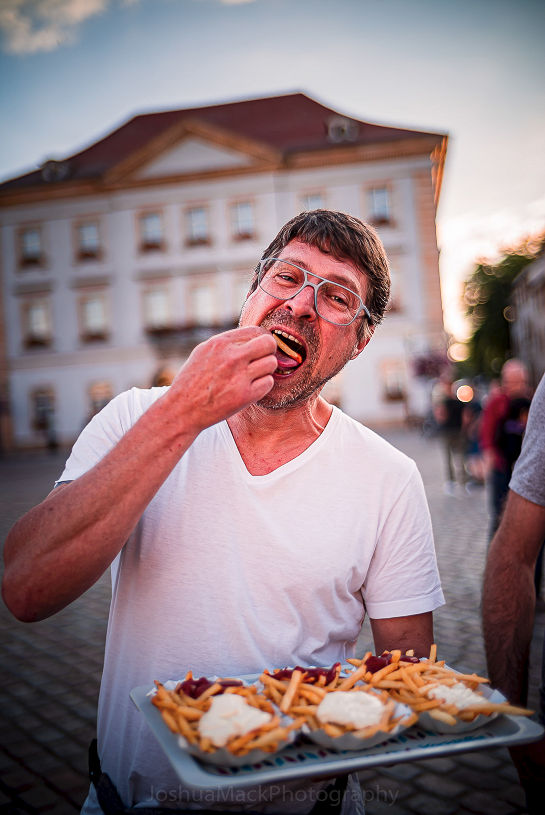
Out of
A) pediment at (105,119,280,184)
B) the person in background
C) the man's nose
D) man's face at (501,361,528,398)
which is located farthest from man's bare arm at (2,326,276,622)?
pediment at (105,119,280,184)

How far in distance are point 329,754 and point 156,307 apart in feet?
104

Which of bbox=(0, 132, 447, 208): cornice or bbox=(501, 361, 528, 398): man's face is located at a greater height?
bbox=(0, 132, 447, 208): cornice

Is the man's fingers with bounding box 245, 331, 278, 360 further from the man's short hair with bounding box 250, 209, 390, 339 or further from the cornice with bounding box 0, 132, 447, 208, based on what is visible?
the cornice with bounding box 0, 132, 447, 208

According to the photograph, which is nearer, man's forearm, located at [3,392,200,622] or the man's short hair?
man's forearm, located at [3,392,200,622]

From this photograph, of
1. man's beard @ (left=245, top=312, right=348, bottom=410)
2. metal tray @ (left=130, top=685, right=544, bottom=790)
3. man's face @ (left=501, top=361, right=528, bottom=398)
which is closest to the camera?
metal tray @ (left=130, top=685, right=544, bottom=790)

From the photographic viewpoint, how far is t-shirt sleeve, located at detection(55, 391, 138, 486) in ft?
5.31

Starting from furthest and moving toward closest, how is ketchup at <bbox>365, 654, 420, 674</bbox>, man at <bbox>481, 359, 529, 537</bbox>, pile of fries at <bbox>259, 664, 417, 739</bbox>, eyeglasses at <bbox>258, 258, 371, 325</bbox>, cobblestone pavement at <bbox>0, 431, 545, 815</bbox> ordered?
1. man at <bbox>481, 359, 529, 537</bbox>
2. cobblestone pavement at <bbox>0, 431, 545, 815</bbox>
3. eyeglasses at <bbox>258, 258, 371, 325</bbox>
4. ketchup at <bbox>365, 654, 420, 674</bbox>
5. pile of fries at <bbox>259, 664, 417, 739</bbox>

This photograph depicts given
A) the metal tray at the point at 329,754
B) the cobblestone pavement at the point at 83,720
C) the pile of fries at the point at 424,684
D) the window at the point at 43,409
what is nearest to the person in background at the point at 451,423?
the cobblestone pavement at the point at 83,720

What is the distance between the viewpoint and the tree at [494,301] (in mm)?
52719

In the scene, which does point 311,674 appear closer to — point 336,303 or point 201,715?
point 201,715

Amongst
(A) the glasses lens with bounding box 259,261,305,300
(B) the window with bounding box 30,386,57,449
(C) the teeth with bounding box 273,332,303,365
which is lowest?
(B) the window with bounding box 30,386,57,449

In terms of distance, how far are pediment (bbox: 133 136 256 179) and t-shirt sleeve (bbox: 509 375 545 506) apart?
100ft

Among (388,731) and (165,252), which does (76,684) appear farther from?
(165,252)

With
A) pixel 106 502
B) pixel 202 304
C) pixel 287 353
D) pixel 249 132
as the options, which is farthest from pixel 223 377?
pixel 249 132
